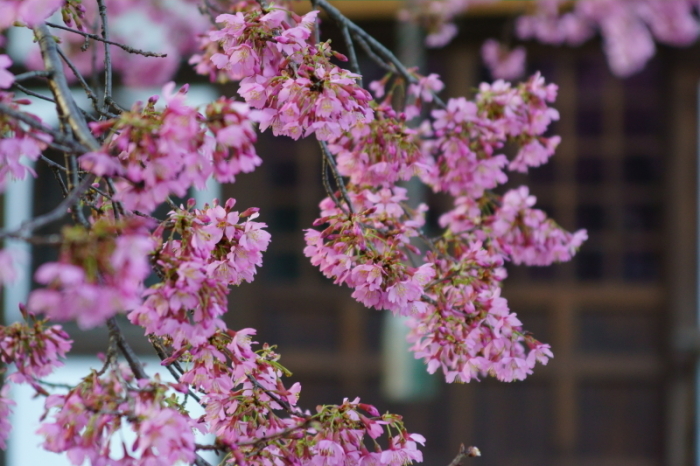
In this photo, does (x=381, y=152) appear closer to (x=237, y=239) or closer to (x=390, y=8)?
(x=237, y=239)

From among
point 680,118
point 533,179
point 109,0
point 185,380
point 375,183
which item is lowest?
point 185,380

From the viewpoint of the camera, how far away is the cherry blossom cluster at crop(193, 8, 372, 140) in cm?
109

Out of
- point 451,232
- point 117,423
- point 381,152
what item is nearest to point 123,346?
point 117,423

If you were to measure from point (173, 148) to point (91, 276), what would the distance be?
0.20 m

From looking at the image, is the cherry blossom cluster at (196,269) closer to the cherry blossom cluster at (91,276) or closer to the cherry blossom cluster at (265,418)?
the cherry blossom cluster at (265,418)

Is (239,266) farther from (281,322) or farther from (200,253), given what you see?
(281,322)

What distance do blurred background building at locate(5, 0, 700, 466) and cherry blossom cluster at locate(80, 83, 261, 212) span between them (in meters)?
2.75

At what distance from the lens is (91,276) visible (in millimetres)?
A: 716

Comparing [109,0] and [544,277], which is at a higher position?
[109,0]

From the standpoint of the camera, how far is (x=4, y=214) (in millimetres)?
3762

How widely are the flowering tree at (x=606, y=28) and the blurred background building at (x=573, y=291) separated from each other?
0.09 m

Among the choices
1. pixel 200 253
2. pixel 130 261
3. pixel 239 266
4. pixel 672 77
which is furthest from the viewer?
pixel 672 77

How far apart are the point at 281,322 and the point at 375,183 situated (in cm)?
253

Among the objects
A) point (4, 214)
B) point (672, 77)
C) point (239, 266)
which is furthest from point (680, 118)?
point (4, 214)
